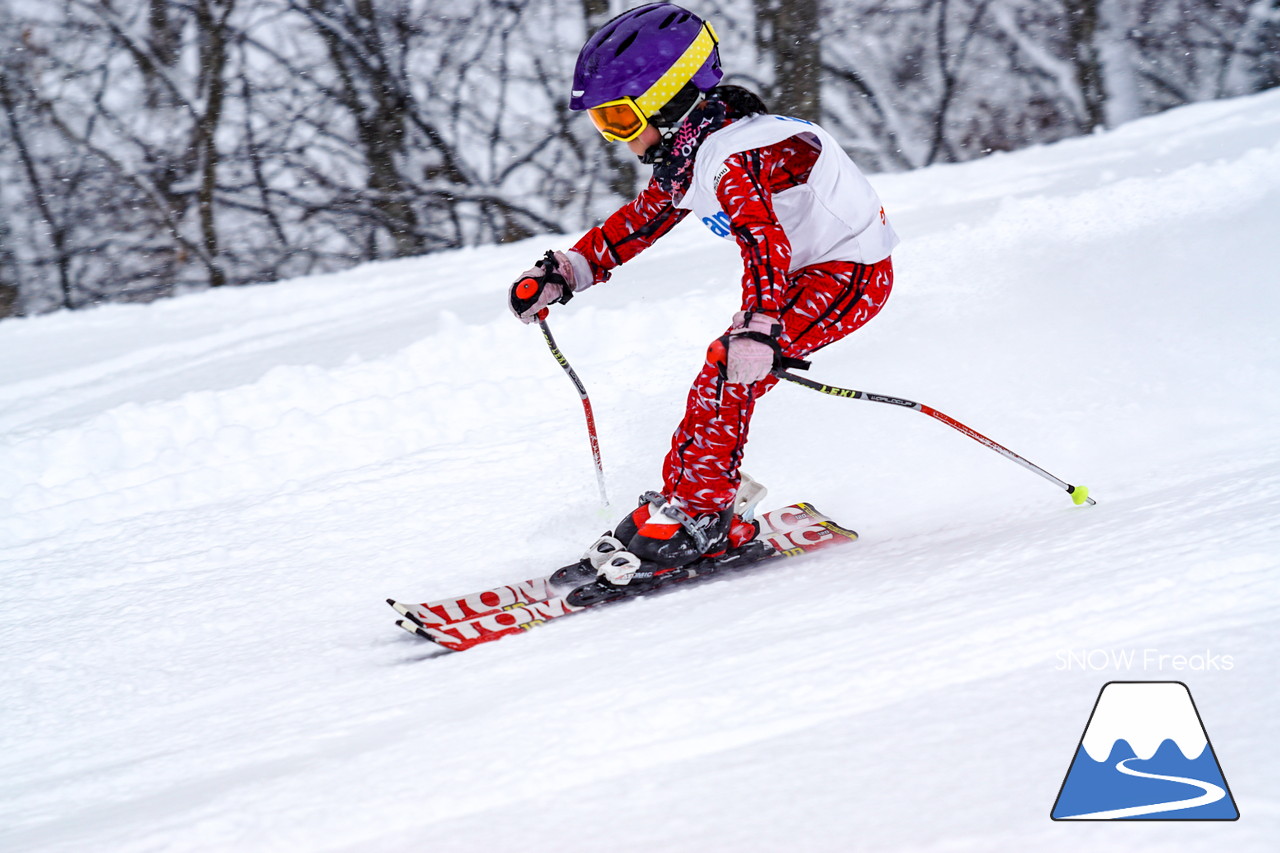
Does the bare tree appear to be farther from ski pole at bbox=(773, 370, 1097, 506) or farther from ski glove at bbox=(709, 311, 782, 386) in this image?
ski glove at bbox=(709, 311, 782, 386)

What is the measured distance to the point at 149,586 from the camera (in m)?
2.91

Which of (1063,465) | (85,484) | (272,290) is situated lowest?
(1063,465)

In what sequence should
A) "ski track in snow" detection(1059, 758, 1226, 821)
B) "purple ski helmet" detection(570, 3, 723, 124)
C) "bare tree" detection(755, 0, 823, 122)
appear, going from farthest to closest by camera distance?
1. "bare tree" detection(755, 0, 823, 122)
2. "purple ski helmet" detection(570, 3, 723, 124)
3. "ski track in snow" detection(1059, 758, 1226, 821)

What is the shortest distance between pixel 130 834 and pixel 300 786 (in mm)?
294

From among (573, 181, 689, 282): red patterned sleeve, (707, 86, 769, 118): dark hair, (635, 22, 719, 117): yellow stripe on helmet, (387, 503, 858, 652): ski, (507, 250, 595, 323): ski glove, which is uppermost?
(635, 22, 719, 117): yellow stripe on helmet

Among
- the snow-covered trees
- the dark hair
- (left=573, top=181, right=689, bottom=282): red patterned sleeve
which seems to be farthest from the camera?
the snow-covered trees

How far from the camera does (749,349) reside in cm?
219

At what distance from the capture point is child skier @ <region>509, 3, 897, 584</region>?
234 centimetres

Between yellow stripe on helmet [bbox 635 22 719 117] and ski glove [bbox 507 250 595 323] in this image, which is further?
ski glove [bbox 507 250 595 323]

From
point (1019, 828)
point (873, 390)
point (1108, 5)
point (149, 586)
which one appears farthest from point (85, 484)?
point (1108, 5)

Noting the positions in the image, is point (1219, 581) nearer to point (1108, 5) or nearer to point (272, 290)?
point (272, 290)

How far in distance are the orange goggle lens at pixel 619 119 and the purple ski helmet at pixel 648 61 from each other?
22 mm

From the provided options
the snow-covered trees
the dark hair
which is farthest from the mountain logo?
the snow-covered trees

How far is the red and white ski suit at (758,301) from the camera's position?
2301 mm
